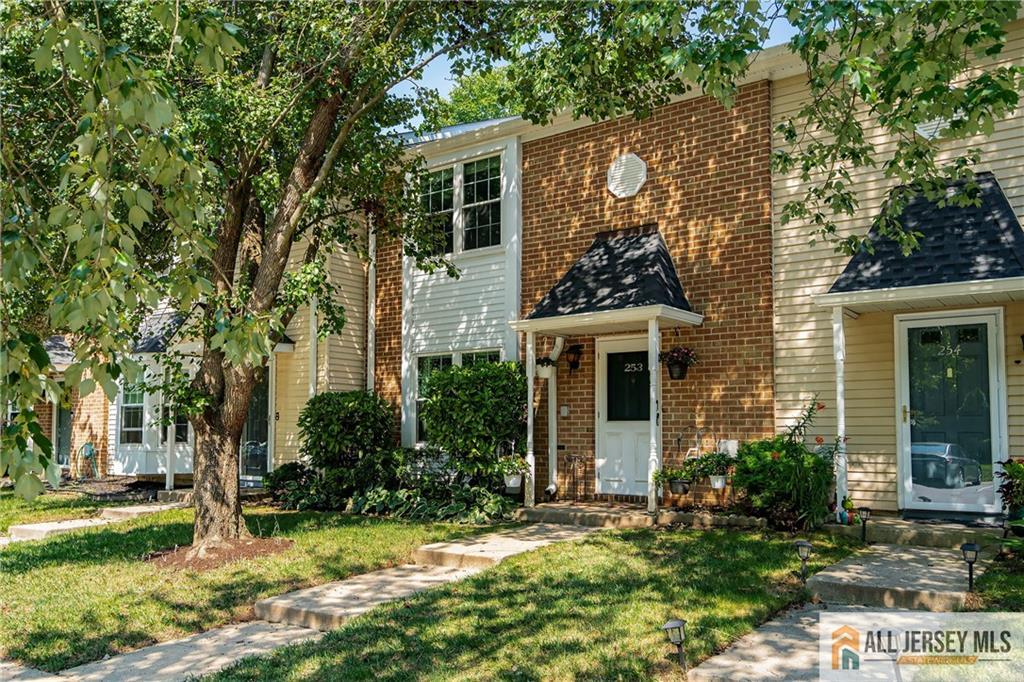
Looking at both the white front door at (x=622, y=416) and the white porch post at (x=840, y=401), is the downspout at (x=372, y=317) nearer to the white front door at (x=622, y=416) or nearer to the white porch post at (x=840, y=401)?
the white front door at (x=622, y=416)

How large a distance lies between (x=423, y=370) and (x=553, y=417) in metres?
2.95

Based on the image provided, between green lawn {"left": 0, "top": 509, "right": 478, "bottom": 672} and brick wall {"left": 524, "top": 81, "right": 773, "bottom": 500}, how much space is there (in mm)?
3089

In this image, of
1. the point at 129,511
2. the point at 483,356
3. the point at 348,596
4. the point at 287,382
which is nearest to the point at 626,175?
the point at 483,356

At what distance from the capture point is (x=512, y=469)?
35.6 feet

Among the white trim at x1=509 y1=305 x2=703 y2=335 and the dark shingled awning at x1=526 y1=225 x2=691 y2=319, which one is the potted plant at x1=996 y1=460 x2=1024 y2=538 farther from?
the dark shingled awning at x1=526 y1=225 x2=691 y2=319

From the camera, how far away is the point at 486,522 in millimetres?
10328

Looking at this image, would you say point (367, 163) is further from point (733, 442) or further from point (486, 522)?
point (733, 442)

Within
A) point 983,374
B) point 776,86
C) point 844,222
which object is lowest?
point 983,374

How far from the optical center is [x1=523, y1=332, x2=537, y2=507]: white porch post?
11.0 meters

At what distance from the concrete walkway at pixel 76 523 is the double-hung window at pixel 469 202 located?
244 inches

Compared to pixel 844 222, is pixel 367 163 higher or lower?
higher

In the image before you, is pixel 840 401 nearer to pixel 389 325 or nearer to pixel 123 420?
pixel 389 325

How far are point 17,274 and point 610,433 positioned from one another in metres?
9.30

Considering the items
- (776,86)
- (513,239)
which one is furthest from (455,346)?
(776,86)
